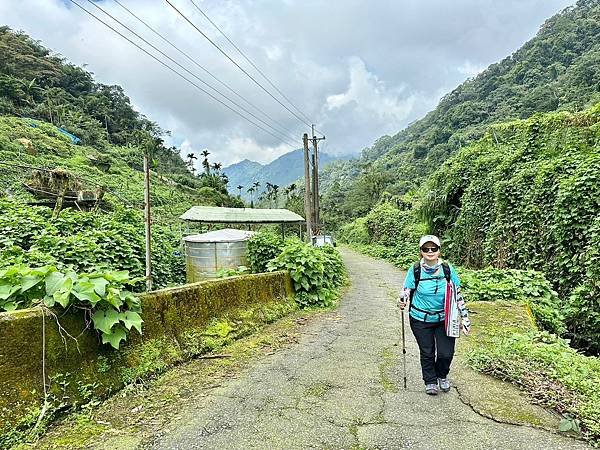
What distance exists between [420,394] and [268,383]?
1.46 metres

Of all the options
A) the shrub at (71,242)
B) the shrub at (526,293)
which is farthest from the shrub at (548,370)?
the shrub at (71,242)

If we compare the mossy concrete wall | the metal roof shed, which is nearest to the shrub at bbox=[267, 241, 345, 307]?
the mossy concrete wall

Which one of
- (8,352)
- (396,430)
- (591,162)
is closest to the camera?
(8,352)

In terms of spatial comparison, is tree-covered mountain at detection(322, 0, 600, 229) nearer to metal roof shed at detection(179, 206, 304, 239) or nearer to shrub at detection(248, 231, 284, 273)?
metal roof shed at detection(179, 206, 304, 239)

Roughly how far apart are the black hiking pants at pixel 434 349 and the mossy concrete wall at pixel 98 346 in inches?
98.1

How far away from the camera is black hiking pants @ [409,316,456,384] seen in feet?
13.1

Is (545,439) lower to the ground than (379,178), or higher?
lower

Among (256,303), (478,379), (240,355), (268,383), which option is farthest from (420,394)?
(256,303)

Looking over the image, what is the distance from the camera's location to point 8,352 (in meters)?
2.96

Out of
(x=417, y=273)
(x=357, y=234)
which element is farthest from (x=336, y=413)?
(x=357, y=234)

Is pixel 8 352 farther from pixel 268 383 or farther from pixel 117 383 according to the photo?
pixel 268 383

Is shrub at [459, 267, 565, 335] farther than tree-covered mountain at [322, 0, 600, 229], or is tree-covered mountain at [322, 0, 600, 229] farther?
tree-covered mountain at [322, 0, 600, 229]

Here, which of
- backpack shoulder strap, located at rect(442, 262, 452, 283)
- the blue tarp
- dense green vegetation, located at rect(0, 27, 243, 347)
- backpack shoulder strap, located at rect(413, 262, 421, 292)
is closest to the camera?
dense green vegetation, located at rect(0, 27, 243, 347)

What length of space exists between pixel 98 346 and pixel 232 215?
13.8 m
